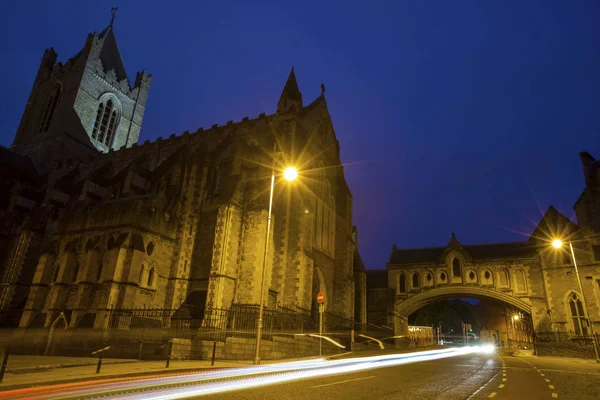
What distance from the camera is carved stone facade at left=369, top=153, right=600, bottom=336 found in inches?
1261

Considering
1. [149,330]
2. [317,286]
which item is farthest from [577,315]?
[149,330]

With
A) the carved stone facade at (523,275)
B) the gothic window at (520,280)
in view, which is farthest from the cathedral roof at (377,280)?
the gothic window at (520,280)

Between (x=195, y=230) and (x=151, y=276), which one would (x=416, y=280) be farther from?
(x=151, y=276)

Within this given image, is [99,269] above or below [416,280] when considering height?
below

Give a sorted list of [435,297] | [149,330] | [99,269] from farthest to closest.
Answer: [435,297] → [99,269] → [149,330]

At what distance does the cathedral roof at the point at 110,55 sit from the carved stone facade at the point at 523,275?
47.2m

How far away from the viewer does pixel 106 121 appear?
181 ft

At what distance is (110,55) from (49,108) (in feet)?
38.6

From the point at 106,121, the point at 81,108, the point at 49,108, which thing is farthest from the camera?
the point at 106,121

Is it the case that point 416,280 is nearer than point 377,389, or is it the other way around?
point 377,389

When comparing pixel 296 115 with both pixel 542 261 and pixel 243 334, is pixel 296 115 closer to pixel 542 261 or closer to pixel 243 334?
pixel 243 334

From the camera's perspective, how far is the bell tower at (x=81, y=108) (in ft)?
162

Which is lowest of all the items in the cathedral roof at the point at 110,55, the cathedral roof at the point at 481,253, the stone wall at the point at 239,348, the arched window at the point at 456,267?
the stone wall at the point at 239,348

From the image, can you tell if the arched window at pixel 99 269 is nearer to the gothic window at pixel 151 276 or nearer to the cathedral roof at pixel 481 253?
the gothic window at pixel 151 276
